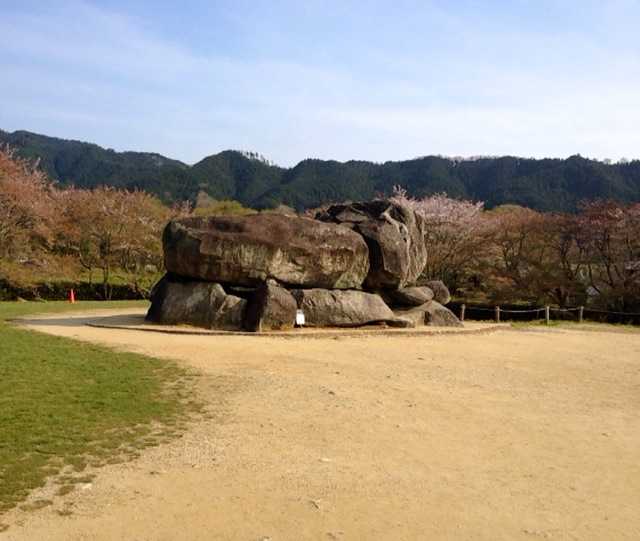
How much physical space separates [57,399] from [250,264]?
8.99 meters

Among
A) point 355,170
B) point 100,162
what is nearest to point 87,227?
point 355,170

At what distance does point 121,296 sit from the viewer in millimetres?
34219

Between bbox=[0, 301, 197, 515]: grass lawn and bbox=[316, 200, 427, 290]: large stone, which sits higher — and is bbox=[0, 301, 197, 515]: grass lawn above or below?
below

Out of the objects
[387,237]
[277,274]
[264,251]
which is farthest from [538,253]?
[264,251]

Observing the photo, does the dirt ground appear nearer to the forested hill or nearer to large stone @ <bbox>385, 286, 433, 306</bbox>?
large stone @ <bbox>385, 286, 433, 306</bbox>

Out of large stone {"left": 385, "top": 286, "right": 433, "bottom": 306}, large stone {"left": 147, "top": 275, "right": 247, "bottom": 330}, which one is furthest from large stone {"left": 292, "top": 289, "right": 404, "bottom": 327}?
large stone {"left": 147, "top": 275, "right": 247, "bottom": 330}

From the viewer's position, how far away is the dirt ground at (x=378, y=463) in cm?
445

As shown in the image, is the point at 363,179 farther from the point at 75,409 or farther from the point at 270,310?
the point at 75,409

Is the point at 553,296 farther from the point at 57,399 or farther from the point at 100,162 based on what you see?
the point at 100,162

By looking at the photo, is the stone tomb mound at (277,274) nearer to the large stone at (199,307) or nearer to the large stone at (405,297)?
the large stone at (199,307)

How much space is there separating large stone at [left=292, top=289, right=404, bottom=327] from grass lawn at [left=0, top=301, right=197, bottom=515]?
608 centimetres

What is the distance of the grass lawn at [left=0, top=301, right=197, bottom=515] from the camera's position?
5223 mm

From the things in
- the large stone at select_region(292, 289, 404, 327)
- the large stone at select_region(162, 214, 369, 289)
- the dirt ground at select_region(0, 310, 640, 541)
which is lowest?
the dirt ground at select_region(0, 310, 640, 541)

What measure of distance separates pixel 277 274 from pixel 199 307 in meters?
2.17
